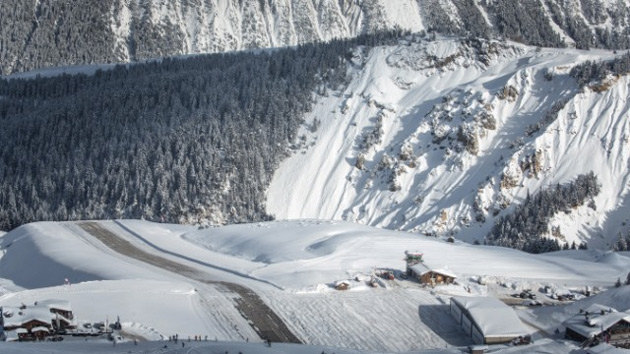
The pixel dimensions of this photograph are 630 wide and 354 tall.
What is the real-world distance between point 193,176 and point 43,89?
64.5 m

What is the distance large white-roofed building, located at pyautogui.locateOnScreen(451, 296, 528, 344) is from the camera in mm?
56031

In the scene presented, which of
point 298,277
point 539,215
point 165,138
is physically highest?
point 165,138

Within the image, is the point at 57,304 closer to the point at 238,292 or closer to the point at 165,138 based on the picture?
the point at 238,292

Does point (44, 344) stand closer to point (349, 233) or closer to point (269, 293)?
point (269, 293)

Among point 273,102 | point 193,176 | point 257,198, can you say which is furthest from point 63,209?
point 273,102

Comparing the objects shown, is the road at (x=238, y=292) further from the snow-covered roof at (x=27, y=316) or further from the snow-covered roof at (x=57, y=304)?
the snow-covered roof at (x=27, y=316)

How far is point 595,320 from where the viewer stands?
5541 centimetres

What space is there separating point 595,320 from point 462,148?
6590 cm

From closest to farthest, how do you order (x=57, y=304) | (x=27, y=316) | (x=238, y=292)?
(x=27, y=316)
(x=57, y=304)
(x=238, y=292)

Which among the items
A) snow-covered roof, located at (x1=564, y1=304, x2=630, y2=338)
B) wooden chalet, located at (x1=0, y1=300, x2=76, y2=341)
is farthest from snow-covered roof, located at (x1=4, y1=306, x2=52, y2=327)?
snow-covered roof, located at (x1=564, y1=304, x2=630, y2=338)

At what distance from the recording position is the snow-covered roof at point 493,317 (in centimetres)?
5622

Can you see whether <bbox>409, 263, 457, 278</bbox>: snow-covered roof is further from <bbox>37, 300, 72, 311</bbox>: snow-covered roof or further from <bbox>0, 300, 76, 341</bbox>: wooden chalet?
<bbox>0, 300, 76, 341</bbox>: wooden chalet

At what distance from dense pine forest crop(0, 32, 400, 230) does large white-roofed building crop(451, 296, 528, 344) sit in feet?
177

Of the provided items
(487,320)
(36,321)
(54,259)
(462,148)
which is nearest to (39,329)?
(36,321)
